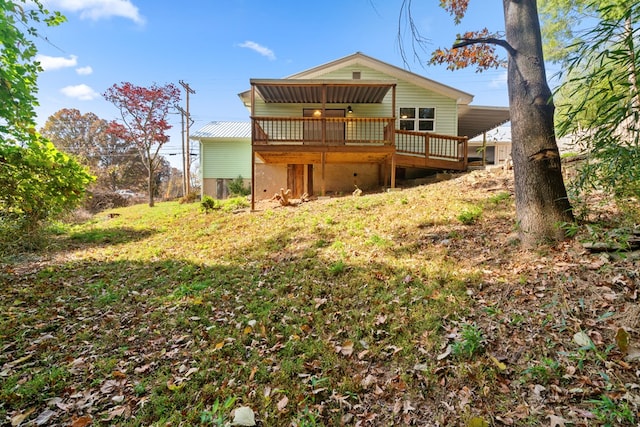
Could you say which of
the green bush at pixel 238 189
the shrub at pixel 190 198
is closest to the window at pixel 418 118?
the green bush at pixel 238 189

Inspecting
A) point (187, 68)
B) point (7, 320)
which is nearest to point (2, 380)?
point (7, 320)

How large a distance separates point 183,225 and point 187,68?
15782 mm

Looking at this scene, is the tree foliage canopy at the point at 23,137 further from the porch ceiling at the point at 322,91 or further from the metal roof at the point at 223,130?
the metal roof at the point at 223,130

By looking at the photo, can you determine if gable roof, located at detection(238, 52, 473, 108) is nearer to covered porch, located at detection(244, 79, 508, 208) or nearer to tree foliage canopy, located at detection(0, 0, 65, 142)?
covered porch, located at detection(244, 79, 508, 208)

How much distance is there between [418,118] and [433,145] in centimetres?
169

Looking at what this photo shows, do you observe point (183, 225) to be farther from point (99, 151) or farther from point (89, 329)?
point (99, 151)

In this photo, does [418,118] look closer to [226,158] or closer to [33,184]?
[226,158]

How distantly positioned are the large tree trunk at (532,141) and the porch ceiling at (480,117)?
34.8ft

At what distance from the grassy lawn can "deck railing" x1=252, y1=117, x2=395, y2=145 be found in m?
5.94

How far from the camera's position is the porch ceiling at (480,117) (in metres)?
13.1

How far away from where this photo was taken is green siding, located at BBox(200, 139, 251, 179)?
17203mm

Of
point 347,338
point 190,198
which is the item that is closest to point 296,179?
point 190,198

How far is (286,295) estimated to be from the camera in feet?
12.4

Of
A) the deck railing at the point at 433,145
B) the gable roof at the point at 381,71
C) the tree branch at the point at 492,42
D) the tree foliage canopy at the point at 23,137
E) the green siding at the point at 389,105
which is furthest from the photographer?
the green siding at the point at 389,105
